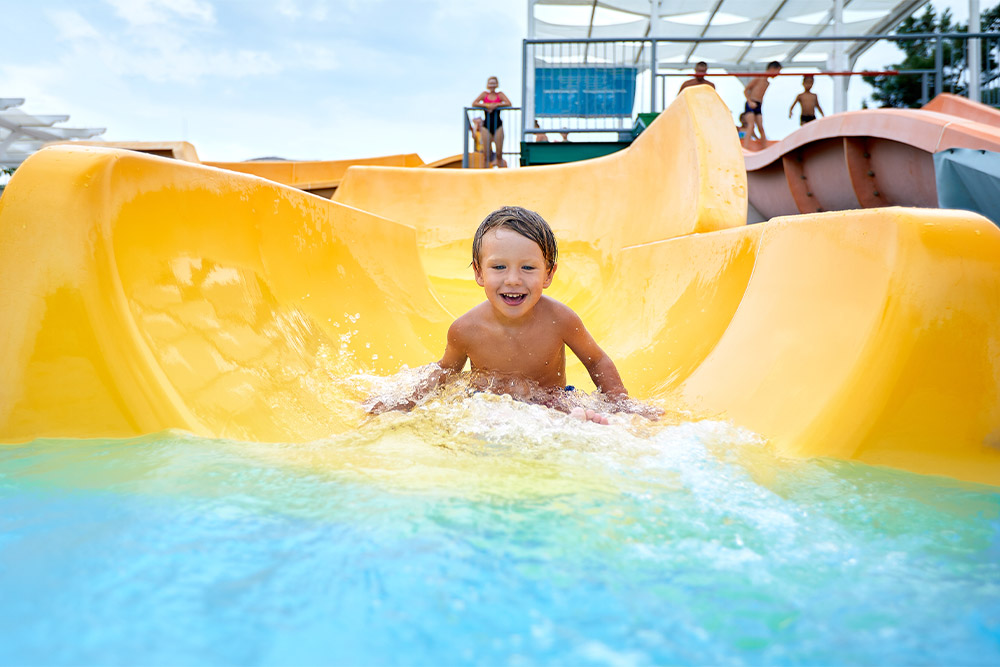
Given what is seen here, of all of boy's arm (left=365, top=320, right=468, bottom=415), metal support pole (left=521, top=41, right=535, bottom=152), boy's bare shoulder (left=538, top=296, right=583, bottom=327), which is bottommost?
boy's arm (left=365, top=320, right=468, bottom=415)

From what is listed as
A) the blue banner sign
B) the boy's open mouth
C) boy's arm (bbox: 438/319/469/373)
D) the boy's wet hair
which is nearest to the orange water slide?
the blue banner sign

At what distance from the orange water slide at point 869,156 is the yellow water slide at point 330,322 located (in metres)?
2.37

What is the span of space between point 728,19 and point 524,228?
52.3 feet

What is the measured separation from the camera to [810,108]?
9.62 m

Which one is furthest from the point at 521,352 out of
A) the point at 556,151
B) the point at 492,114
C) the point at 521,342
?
the point at 492,114

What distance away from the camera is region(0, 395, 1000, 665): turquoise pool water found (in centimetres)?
78

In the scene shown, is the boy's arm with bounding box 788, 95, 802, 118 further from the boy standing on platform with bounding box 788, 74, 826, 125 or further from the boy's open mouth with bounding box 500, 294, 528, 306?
the boy's open mouth with bounding box 500, 294, 528, 306

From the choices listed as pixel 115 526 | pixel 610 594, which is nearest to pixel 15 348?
pixel 115 526

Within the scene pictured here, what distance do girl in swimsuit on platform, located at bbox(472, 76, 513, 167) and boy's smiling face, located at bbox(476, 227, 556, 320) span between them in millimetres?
8456

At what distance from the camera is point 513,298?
7.22ft

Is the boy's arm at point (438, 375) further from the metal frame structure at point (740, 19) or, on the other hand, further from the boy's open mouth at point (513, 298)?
the metal frame structure at point (740, 19)

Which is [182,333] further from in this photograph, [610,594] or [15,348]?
[610,594]

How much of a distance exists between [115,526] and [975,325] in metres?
1.82

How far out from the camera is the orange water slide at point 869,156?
14.7 ft
